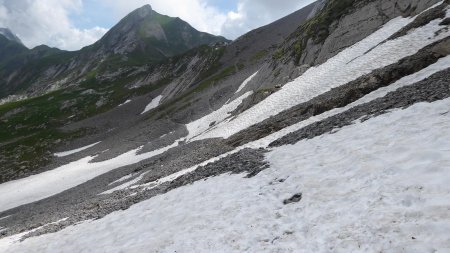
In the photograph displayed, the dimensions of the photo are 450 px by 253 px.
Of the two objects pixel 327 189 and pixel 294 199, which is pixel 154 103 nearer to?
pixel 294 199

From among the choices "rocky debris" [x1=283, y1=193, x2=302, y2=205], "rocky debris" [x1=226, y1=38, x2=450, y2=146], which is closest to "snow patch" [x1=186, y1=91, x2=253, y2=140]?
"rocky debris" [x1=226, y1=38, x2=450, y2=146]

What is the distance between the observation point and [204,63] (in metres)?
155

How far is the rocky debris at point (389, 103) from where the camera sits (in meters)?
17.5

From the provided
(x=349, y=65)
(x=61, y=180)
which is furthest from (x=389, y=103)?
(x=61, y=180)

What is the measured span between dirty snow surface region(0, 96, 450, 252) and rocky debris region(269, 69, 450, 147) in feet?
3.27

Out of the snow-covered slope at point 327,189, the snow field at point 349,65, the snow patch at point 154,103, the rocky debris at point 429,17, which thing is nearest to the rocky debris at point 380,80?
the snow-covered slope at point 327,189

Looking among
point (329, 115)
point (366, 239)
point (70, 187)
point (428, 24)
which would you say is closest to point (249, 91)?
point (70, 187)

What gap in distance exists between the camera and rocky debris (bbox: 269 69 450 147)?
1747 centimetres

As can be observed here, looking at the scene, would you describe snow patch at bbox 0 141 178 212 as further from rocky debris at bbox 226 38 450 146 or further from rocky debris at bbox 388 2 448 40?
rocky debris at bbox 388 2 448 40

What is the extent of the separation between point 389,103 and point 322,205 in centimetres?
1015

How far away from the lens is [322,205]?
11.8 meters

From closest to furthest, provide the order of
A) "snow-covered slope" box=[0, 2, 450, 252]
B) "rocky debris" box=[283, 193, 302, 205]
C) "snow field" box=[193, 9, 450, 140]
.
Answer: "snow-covered slope" box=[0, 2, 450, 252]
"rocky debris" box=[283, 193, 302, 205]
"snow field" box=[193, 9, 450, 140]

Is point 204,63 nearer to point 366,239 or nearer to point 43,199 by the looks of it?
point 43,199

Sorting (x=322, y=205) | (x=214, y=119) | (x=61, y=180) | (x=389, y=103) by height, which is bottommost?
(x=322, y=205)
